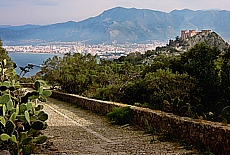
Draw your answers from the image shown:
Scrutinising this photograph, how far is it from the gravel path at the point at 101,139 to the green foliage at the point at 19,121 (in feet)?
2.49

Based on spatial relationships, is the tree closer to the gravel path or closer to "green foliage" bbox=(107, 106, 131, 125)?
the gravel path

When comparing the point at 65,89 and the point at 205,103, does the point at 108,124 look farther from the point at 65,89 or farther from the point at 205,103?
the point at 65,89

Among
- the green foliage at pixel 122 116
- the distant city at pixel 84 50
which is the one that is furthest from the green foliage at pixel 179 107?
the distant city at pixel 84 50

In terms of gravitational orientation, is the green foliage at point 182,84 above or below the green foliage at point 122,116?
above

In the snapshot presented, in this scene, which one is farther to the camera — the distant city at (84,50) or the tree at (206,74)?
the distant city at (84,50)

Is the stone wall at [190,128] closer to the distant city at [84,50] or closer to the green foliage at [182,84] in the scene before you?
the green foliage at [182,84]

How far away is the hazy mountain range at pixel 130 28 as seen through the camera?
372ft

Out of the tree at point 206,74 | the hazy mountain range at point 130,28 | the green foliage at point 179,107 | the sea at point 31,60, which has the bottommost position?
the sea at point 31,60

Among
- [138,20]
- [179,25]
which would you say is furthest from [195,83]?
[138,20]

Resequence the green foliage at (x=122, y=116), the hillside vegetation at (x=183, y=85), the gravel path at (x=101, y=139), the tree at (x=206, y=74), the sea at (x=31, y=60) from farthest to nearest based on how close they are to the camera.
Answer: the sea at (x=31, y=60) < the green foliage at (x=122, y=116) < the tree at (x=206, y=74) < the hillside vegetation at (x=183, y=85) < the gravel path at (x=101, y=139)

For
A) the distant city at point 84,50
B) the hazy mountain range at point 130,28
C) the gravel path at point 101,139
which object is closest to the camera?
the gravel path at point 101,139

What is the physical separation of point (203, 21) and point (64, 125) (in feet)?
380

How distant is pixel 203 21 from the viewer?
123 metres

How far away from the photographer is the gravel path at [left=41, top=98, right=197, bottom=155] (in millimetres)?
7591
